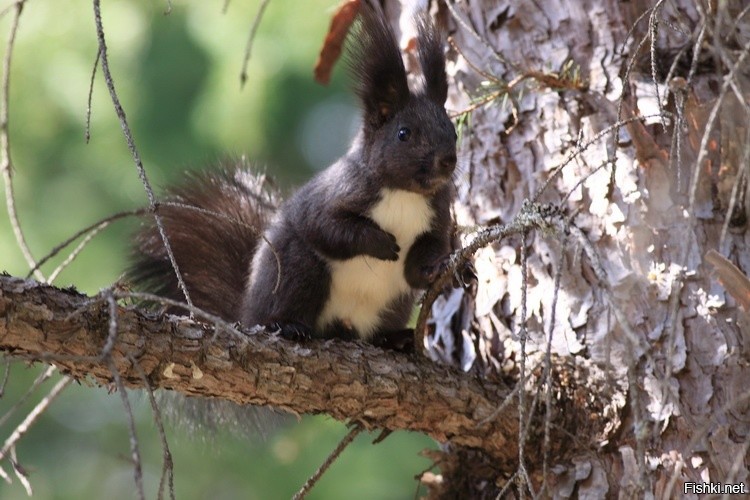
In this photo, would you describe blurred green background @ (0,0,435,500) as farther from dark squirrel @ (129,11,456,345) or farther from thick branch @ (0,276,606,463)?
thick branch @ (0,276,606,463)

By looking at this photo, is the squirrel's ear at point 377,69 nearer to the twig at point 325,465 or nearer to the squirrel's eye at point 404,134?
the squirrel's eye at point 404,134

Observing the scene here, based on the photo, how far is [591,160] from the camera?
2.18 m

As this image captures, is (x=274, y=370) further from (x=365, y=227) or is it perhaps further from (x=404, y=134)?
(x=404, y=134)

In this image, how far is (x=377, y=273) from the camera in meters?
2.39

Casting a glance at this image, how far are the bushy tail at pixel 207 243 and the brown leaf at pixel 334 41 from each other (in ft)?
1.54

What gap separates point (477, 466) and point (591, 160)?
2.54 ft

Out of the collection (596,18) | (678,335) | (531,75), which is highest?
(596,18)

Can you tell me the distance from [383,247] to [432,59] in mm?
501

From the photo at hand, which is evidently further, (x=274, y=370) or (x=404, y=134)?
(x=404, y=134)

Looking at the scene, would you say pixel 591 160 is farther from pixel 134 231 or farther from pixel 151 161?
pixel 151 161

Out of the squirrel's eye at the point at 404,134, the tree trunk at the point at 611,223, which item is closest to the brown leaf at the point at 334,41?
the tree trunk at the point at 611,223

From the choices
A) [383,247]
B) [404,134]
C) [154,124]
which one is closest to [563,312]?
[383,247]

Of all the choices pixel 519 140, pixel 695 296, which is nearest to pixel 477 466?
pixel 695 296

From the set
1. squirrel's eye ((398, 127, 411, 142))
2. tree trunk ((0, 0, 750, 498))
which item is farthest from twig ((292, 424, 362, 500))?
squirrel's eye ((398, 127, 411, 142))
